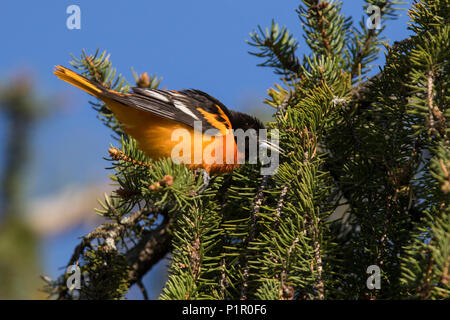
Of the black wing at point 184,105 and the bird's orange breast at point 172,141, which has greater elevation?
the black wing at point 184,105

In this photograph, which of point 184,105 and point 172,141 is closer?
point 172,141

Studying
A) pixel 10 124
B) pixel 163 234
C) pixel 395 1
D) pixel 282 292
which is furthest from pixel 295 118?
pixel 10 124

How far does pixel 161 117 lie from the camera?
261 cm

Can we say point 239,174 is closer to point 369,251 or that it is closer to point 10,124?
Result: point 369,251

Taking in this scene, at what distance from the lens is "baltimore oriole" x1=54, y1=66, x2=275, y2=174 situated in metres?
2.43

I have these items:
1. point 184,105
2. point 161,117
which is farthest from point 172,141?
point 184,105

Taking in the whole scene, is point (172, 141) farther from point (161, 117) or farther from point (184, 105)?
point (184, 105)

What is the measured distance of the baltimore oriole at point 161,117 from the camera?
7.98ft

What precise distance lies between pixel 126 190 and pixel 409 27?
1.47 metres

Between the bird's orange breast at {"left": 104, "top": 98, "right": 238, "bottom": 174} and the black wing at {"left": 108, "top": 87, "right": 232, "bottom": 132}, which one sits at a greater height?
the black wing at {"left": 108, "top": 87, "right": 232, "bottom": 132}

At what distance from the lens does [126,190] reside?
203cm

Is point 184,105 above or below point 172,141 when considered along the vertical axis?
above
